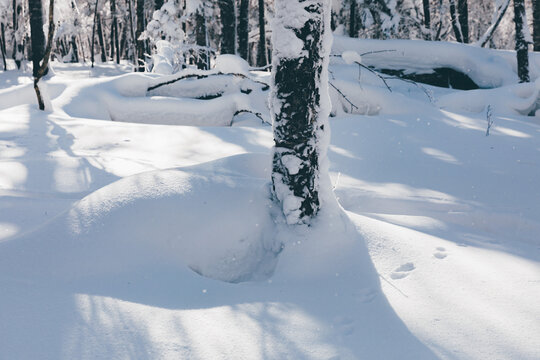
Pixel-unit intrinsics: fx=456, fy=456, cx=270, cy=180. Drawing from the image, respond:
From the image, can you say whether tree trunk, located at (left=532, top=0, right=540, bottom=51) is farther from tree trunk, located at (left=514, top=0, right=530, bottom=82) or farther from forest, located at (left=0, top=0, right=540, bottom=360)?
forest, located at (left=0, top=0, right=540, bottom=360)

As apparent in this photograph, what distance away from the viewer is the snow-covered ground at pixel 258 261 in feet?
7.23

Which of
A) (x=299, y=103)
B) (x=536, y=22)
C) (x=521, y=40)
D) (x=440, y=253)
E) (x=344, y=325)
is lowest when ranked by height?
(x=344, y=325)

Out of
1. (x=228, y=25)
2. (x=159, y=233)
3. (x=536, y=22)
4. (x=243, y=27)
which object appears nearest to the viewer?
(x=159, y=233)

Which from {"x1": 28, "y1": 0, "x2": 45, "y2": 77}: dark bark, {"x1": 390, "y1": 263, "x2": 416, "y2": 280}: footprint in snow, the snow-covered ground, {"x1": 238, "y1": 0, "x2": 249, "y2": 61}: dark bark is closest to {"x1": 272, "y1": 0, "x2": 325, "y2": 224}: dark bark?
the snow-covered ground

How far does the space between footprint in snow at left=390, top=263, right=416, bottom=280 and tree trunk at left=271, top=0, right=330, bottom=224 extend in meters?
0.72

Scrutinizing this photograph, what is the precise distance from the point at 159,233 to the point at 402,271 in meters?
1.59

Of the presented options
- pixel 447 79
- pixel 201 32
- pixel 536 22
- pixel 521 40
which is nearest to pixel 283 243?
pixel 521 40

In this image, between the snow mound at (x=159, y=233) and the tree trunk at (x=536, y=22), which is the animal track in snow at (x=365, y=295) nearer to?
the snow mound at (x=159, y=233)

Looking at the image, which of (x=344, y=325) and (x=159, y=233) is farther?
(x=159, y=233)

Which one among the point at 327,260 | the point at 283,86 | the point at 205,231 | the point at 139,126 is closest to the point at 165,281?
the point at 205,231

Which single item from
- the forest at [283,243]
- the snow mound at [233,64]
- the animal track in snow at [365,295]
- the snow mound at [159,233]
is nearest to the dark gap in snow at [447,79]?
the snow mound at [233,64]

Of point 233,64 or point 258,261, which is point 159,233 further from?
point 233,64

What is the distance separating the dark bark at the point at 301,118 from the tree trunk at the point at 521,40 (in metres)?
8.49

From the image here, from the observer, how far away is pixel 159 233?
3027 mm
